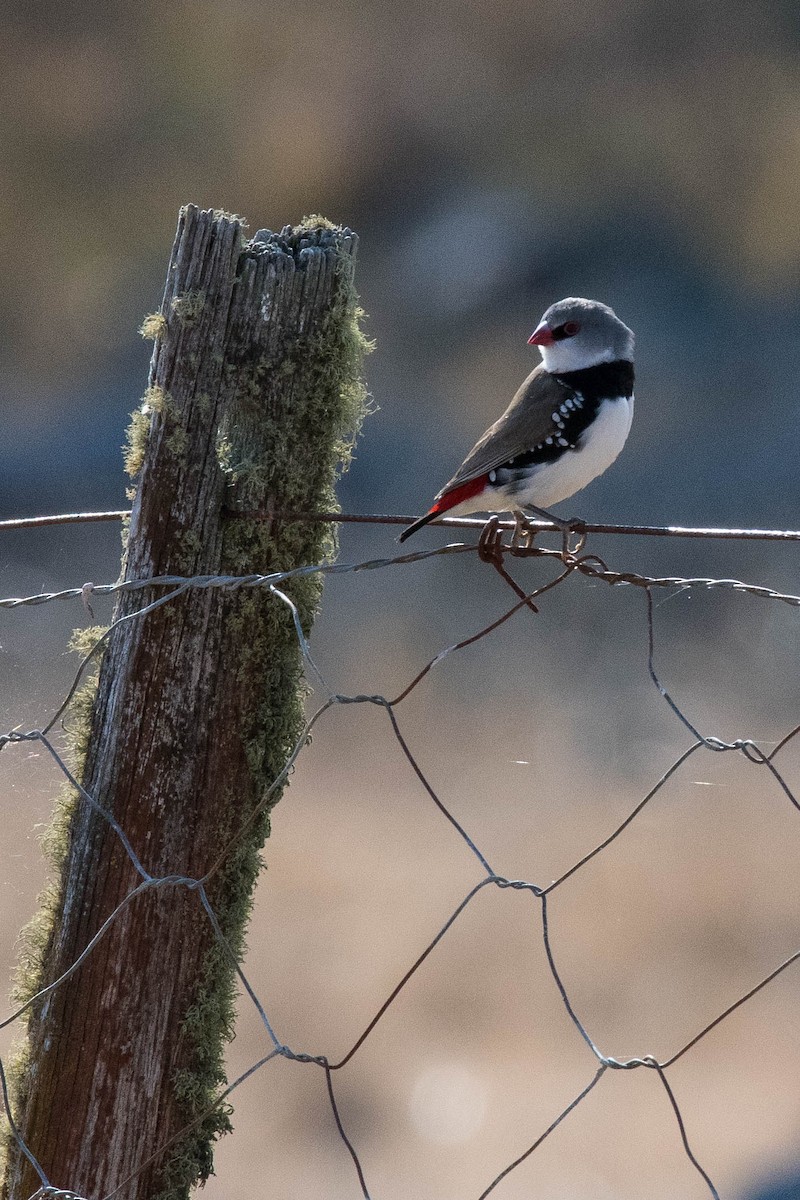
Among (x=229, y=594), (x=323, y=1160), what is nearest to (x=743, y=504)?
(x=323, y=1160)

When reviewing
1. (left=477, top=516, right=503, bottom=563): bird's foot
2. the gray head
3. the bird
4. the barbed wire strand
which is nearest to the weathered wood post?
the barbed wire strand

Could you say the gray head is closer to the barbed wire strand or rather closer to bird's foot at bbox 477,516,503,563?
the barbed wire strand

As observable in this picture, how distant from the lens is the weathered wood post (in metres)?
1.97

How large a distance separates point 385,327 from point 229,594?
10.0 metres

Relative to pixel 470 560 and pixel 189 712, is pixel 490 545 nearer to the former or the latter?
pixel 189 712

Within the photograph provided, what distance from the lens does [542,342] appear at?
10.5 ft

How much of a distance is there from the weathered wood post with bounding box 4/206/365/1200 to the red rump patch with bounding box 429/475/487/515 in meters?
0.76

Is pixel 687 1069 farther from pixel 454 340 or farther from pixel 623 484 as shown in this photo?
pixel 454 340

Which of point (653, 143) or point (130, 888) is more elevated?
point (653, 143)

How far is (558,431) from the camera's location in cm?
291

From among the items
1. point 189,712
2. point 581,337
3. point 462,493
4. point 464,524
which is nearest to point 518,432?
point 462,493

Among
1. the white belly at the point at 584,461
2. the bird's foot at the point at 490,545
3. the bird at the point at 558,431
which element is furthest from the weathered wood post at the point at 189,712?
the white belly at the point at 584,461

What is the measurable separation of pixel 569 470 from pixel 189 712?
118 cm

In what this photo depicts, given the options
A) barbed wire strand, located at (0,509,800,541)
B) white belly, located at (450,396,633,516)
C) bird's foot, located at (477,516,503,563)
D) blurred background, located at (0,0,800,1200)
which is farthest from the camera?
blurred background, located at (0,0,800,1200)
